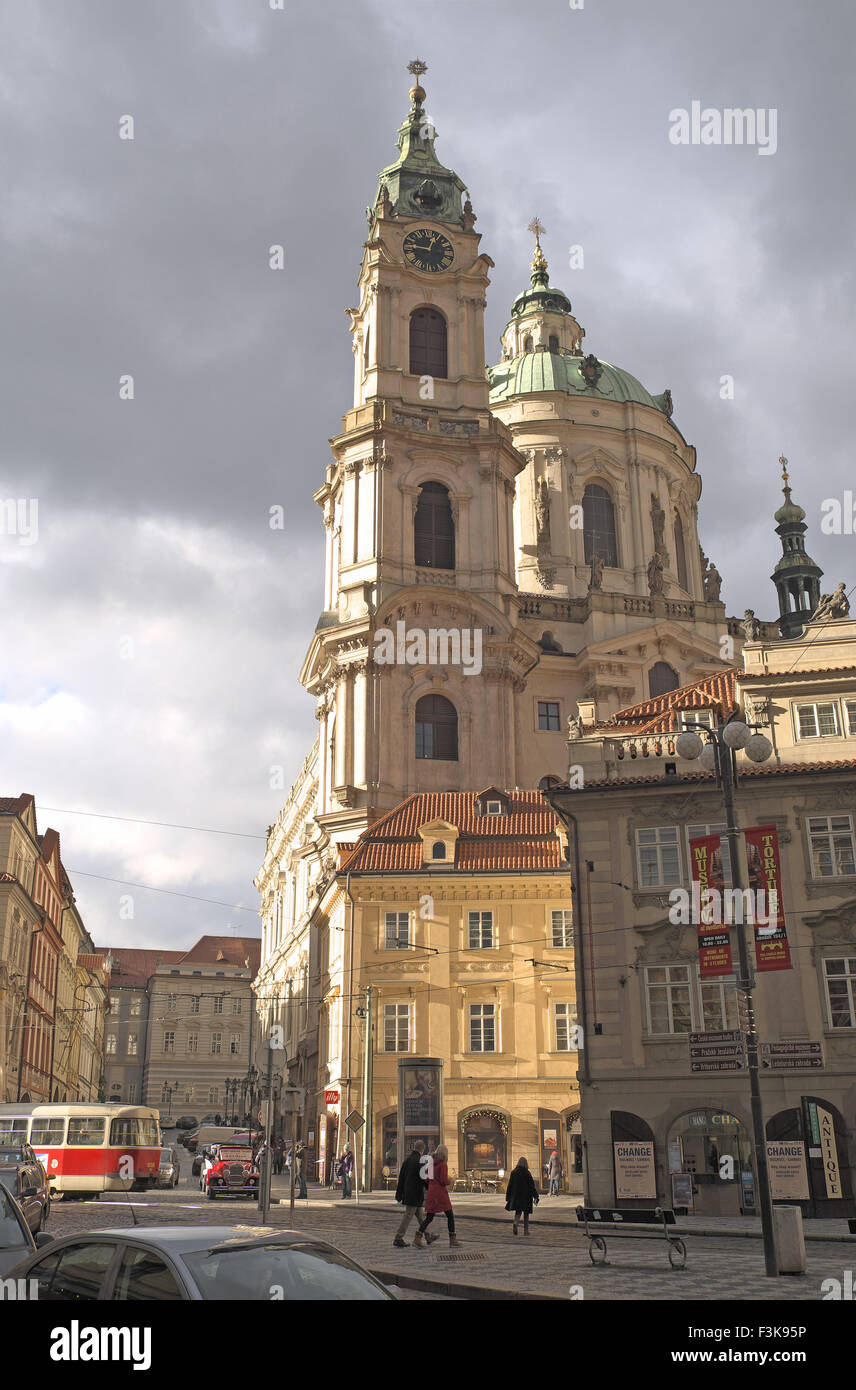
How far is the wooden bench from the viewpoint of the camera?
17.2 meters

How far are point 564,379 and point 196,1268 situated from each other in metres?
77.0

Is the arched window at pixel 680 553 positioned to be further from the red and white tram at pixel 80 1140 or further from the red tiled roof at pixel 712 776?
the red and white tram at pixel 80 1140

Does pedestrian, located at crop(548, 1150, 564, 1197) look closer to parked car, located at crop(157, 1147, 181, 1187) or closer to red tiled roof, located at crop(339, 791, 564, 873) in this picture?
red tiled roof, located at crop(339, 791, 564, 873)

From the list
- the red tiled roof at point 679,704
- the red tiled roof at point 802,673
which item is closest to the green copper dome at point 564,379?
the red tiled roof at point 679,704

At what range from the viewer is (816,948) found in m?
29.7

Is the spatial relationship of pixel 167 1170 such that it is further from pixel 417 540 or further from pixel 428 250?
pixel 428 250

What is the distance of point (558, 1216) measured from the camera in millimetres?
29297

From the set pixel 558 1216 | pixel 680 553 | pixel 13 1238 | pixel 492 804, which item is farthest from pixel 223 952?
pixel 13 1238

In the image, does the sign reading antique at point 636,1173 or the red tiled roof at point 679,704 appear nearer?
the sign reading antique at point 636,1173

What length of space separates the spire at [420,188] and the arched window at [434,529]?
16730 mm

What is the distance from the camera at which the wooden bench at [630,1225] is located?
17203 millimetres

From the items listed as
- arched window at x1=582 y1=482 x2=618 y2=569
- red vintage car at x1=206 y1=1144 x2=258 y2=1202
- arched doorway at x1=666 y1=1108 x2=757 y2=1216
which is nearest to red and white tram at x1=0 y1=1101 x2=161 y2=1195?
red vintage car at x1=206 y1=1144 x2=258 y2=1202
